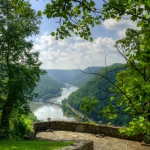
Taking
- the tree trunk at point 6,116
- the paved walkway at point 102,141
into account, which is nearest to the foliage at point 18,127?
the tree trunk at point 6,116

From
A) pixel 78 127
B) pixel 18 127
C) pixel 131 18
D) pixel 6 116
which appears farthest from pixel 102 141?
pixel 131 18

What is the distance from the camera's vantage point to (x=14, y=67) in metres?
11.0

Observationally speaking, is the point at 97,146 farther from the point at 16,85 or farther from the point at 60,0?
the point at 60,0

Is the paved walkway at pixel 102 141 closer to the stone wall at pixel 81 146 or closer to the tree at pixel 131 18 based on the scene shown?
the stone wall at pixel 81 146

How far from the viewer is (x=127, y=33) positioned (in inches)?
561

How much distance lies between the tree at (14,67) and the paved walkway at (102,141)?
3.81 m

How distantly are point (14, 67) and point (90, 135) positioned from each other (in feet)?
23.3

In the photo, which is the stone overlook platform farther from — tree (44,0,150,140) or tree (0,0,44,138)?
tree (44,0,150,140)

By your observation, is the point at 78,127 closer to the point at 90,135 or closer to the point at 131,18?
the point at 90,135

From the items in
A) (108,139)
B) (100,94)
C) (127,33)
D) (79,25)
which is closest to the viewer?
(79,25)

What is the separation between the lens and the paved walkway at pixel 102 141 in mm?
11329

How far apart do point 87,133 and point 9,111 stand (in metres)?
6.02

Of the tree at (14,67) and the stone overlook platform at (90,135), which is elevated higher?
the tree at (14,67)

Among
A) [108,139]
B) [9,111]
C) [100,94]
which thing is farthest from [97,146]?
[100,94]
